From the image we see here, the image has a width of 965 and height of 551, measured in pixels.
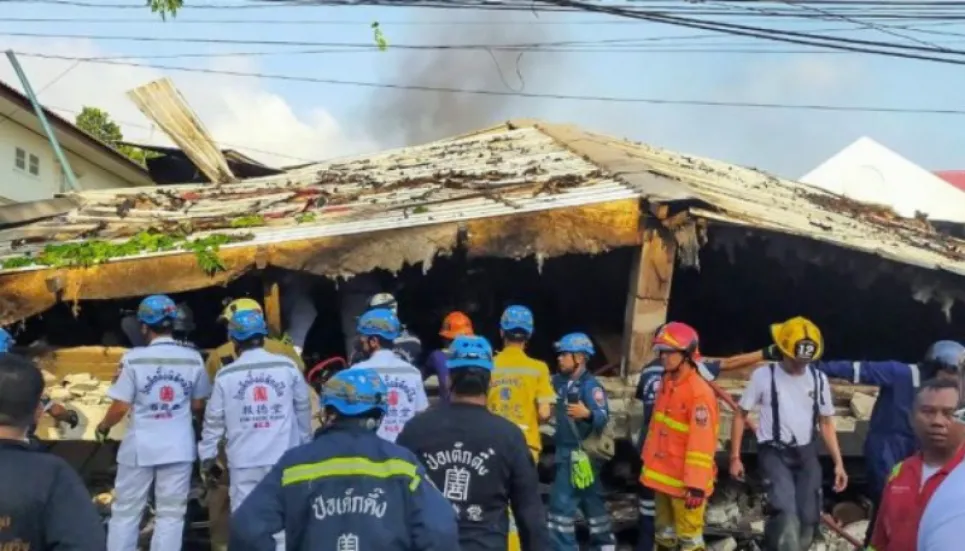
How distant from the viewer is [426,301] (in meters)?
10.6

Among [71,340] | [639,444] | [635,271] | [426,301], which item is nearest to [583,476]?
[639,444]

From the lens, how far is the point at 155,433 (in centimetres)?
660

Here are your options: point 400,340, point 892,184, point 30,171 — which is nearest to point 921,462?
point 400,340

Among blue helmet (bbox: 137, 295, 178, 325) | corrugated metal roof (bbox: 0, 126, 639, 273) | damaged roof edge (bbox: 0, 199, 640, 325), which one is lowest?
blue helmet (bbox: 137, 295, 178, 325)

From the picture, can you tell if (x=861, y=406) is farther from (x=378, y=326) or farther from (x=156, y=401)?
(x=156, y=401)

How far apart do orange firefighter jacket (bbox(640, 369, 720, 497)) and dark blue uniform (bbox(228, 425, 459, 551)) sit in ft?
10.1

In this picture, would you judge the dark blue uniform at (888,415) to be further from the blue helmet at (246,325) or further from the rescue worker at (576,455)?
the blue helmet at (246,325)

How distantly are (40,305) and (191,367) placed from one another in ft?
6.49

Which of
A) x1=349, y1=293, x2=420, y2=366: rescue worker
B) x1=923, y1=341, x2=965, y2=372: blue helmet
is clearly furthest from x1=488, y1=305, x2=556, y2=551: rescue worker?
x1=923, y1=341, x2=965, y2=372: blue helmet

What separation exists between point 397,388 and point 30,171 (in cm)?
1819

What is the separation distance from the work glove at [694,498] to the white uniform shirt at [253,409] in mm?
2585

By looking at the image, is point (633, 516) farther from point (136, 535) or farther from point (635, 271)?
point (136, 535)

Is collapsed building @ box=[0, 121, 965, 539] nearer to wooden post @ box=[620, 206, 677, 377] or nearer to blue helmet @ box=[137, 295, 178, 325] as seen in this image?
wooden post @ box=[620, 206, 677, 377]

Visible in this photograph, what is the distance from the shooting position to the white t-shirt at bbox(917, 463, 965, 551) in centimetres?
252
